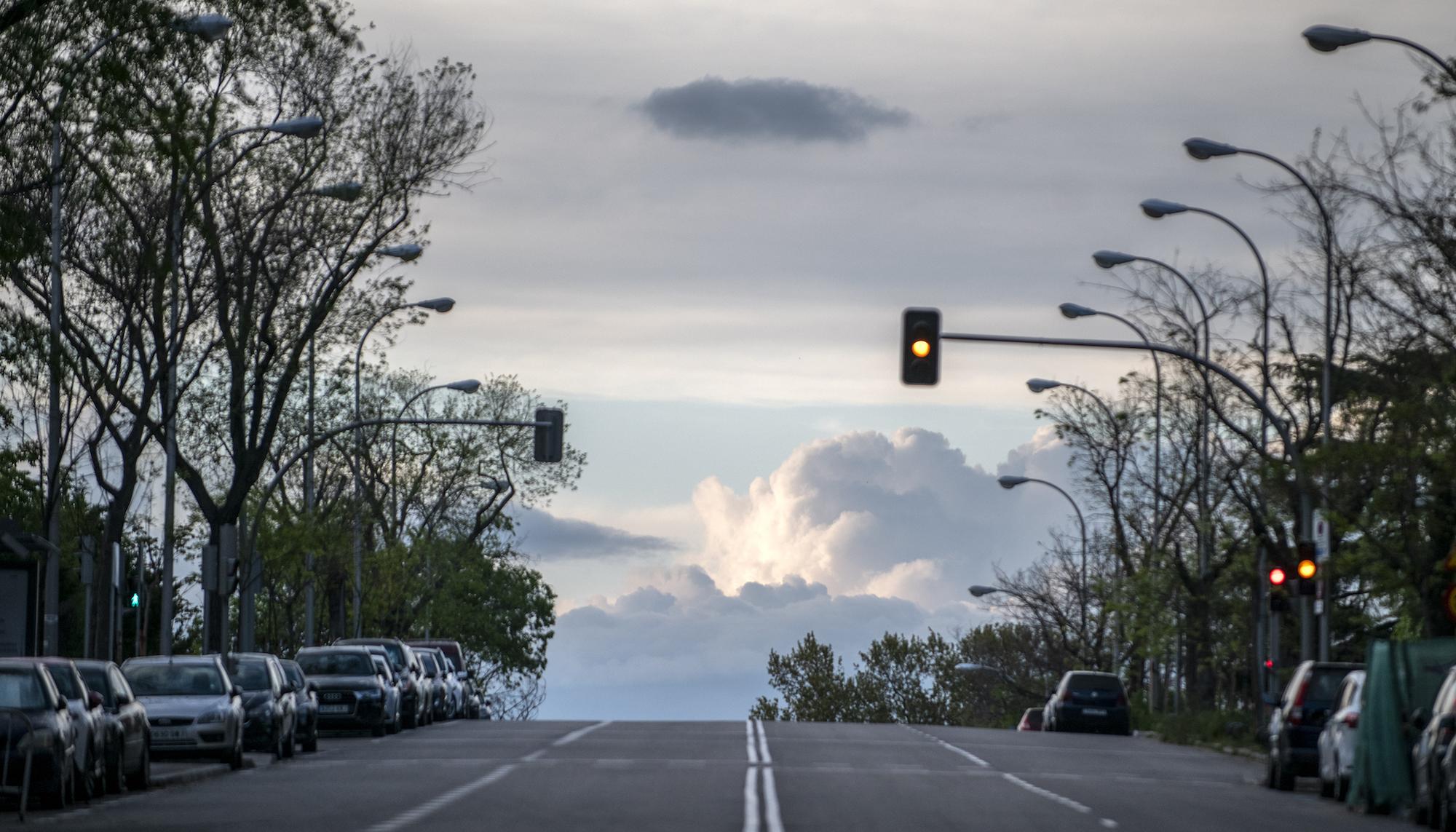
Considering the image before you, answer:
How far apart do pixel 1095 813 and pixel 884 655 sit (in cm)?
10289

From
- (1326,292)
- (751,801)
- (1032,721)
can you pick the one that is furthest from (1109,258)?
(1032,721)

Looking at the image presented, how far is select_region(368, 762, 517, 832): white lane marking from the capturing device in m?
18.2

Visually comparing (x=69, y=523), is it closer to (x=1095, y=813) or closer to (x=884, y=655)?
(x=1095, y=813)

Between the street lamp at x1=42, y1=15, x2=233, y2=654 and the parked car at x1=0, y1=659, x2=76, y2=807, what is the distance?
106 inches

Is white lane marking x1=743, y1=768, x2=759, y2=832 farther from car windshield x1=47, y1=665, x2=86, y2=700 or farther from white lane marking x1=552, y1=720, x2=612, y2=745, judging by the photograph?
white lane marking x1=552, y1=720, x2=612, y2=745

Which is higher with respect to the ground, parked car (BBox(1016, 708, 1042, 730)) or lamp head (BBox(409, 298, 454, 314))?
lamp head (BBox(409, 298, 454, 314))

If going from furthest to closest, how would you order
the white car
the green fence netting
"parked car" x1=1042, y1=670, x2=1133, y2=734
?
"parked car" x1=1042, y1=670, x2=1133, y2=734 → the white car → the green fence netting

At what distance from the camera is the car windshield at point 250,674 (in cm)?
3278

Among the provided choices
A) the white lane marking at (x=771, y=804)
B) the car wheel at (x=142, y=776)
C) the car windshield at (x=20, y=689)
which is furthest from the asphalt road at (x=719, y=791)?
the car windshield at (x=20, y=689)

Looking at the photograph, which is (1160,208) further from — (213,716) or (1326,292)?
(213,716)

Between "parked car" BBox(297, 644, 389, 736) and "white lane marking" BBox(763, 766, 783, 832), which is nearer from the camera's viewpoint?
"white lane marking" BBox(763, 766, 783, 832)

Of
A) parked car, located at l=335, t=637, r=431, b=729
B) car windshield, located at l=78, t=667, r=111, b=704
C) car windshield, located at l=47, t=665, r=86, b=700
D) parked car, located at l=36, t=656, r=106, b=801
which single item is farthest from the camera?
parked car, located at l=335, t=637, r=431, b=729

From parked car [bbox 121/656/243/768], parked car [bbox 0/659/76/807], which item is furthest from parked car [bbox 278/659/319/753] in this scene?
parked car [bbox 0/659/76/807]

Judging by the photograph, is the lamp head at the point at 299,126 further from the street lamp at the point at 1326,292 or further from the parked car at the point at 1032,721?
the parked car at the point at 1032,721
